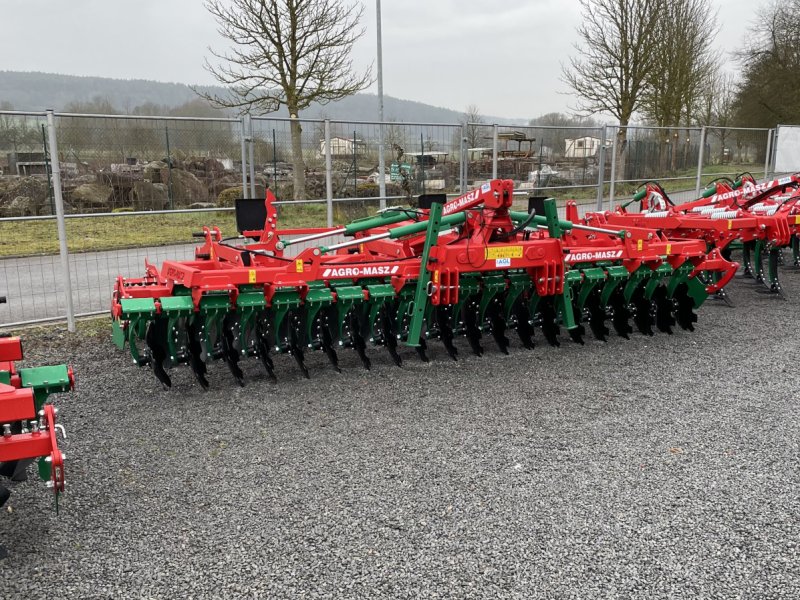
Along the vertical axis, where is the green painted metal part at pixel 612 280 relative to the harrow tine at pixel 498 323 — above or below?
above

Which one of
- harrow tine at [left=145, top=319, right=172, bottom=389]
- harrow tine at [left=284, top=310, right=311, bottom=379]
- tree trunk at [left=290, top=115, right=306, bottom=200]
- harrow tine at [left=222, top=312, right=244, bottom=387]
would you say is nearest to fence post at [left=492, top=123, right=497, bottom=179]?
tree trunk at [left=290, top=115, right=306, bottom=200]

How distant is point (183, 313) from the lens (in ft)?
16.0

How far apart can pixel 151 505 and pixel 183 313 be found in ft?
5.95

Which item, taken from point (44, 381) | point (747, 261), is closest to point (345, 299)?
point (44, 381)

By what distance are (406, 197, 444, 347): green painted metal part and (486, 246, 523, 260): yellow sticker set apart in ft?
1.49

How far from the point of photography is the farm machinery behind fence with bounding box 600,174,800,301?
25.6 feet

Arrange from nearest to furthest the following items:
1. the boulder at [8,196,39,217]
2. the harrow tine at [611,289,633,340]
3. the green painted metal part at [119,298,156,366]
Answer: the green painted metal part at [119,298,156,366] < the harrow tine at [611,289,633,340] < the boulder at [8,196,39,217]

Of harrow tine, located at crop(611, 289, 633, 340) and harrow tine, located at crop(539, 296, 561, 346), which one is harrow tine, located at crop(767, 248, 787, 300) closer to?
harrow tine, located at crop(611, 289, 633, 340)

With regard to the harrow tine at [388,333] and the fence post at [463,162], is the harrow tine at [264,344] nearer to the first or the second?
the harrow tine at [388,333]

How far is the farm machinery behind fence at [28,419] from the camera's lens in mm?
2697

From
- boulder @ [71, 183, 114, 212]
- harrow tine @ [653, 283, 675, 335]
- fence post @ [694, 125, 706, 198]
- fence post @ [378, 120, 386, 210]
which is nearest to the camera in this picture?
harrow tine @ [653, 283, 675, 335]

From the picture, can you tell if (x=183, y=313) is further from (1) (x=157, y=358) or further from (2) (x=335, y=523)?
(2) (x=335, y=523)

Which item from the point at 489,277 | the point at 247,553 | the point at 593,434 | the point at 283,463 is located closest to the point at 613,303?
the point at 489,277

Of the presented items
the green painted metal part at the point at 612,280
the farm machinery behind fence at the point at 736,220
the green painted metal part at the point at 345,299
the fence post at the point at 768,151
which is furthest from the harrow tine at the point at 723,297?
the fence post at the point at 768,151
